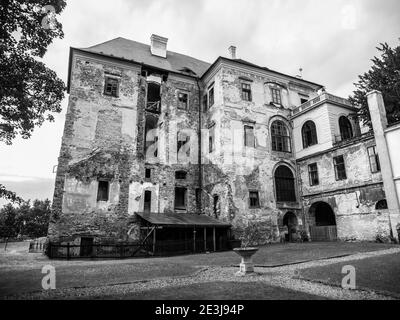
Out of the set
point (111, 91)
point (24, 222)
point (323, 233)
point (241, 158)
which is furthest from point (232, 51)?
point (24, 222)

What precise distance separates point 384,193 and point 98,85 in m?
21.7

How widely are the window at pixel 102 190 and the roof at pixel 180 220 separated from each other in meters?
2.74

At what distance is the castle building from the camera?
19000 mm

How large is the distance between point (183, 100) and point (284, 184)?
11.6 meters

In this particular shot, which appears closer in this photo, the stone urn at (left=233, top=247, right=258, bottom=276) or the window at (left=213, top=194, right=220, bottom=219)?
the stone urn at (left=233, top=247, right=258, bottom=276)

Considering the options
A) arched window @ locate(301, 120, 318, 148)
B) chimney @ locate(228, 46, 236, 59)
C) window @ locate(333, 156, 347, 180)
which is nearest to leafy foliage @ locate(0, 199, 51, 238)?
chimney @ locate(228, 46, 236, 59)

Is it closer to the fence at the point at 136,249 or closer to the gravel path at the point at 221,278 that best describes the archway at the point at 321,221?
the fence at the point at 136,249

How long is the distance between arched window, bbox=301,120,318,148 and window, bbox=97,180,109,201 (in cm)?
1671

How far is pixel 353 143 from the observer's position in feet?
64.2

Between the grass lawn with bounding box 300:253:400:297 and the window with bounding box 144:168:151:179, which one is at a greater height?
the window with bounding box 144:168:151:179

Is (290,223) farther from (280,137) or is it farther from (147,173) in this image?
(147,173)

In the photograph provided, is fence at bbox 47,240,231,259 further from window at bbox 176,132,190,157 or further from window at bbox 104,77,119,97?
window at bbox 104,77,119,97

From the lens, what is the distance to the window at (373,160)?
1802 centimetres
